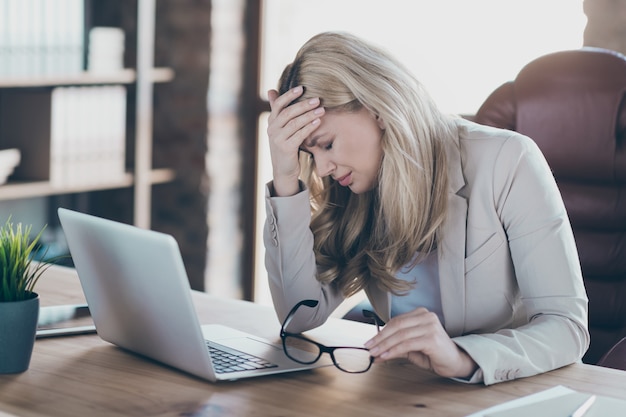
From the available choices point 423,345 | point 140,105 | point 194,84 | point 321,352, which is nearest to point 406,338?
point 423,345

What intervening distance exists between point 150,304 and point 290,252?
47 cm

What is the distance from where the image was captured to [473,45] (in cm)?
331

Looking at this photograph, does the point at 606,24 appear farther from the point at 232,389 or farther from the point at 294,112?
the point at 232,389

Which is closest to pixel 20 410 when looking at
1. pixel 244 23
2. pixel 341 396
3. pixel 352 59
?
pixel 341 396

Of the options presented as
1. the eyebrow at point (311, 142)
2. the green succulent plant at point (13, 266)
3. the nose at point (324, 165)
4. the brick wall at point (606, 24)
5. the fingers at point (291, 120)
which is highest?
the brick wall at point (606, 24)

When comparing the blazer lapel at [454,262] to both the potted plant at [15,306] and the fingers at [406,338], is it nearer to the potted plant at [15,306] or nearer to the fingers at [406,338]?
the fingers at [406,338]

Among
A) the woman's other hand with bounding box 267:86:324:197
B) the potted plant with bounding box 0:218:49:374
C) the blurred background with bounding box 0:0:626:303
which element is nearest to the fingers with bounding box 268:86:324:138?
the woman's other hand with bounding box 267:86:324:197

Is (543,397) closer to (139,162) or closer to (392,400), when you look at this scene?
(392,400)

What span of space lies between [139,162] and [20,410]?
2291 mm

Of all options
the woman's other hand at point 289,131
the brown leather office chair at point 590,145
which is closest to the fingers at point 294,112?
the woman's other hand at point 289,131

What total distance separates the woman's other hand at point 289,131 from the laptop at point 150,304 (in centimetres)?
35

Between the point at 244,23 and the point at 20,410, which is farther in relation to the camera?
the point at 244,23

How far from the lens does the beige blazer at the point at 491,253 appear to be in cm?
153

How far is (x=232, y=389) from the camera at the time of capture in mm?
1274
